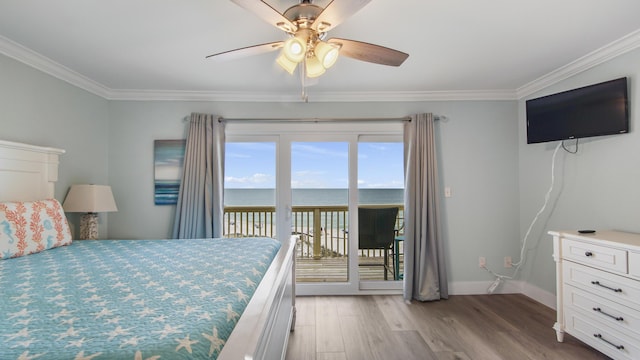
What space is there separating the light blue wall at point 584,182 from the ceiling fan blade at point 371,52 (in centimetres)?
204

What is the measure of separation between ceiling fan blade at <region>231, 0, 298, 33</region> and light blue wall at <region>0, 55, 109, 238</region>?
7.81 ft

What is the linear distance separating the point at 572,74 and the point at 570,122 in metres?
0.52

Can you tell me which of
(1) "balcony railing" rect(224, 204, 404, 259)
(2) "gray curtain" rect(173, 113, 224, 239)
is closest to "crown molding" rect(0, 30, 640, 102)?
(2) "gray curtain" rect(173, 113, 224, 239)

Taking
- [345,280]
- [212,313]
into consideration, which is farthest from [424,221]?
[212,313]

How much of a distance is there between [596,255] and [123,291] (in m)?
2.94

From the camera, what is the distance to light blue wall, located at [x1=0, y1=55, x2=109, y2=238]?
2467mm

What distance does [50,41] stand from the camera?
2.36 m

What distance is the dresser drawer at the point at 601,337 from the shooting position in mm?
1965

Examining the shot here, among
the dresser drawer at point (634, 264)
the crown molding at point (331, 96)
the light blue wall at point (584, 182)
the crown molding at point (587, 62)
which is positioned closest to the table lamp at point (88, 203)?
the crown molding at point (331, 96)

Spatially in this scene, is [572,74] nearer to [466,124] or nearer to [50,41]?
[466,124]

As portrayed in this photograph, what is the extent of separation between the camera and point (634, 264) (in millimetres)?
1930

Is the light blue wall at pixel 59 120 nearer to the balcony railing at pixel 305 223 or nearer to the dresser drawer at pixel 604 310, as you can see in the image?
the balcony railing at pixel 305 223

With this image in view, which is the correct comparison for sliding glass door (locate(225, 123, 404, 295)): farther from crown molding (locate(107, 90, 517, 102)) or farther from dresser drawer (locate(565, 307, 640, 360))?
dresser drawer (locate(565, 307, 640, 360))

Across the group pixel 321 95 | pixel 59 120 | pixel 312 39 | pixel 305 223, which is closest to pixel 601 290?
pixel 312 39
